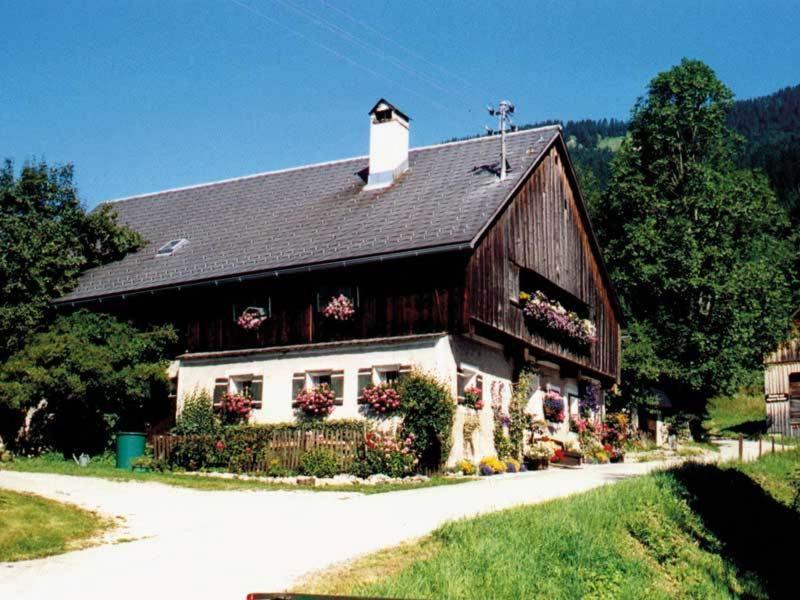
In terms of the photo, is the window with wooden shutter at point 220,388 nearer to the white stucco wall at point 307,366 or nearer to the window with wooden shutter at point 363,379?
the white stucco wall at point 307,366

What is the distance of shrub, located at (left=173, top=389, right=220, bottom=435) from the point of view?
24484mm

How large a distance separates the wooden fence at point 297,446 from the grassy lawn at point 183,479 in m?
1.40

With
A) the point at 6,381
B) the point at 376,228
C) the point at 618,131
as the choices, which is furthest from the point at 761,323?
the point at 618,131

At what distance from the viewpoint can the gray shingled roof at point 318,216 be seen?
24.0 metres

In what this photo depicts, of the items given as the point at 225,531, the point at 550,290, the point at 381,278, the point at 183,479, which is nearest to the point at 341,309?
the point at 381,278

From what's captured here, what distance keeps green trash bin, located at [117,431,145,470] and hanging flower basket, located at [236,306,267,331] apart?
150 inches

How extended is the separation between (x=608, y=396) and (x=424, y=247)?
18495 mm

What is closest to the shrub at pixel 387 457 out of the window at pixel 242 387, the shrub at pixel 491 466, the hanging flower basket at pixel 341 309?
the shrub at pixel 491 466

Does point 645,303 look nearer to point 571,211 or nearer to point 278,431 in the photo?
point 571,211

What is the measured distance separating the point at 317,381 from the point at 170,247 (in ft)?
25.3

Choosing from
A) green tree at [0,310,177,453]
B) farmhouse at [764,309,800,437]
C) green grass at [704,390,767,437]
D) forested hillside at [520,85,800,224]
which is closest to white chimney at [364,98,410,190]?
green tree at [0,310,177,453]

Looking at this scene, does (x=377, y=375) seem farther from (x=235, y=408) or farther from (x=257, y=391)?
(x=235, y=408)

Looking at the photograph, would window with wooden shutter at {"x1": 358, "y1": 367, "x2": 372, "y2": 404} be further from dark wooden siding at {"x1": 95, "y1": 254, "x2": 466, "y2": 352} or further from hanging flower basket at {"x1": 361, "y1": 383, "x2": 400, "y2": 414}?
dark wooden siding at {"x1": 95, "y1": 254, "x2": 466, "y2": 352}

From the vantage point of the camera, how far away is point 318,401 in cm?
2312
